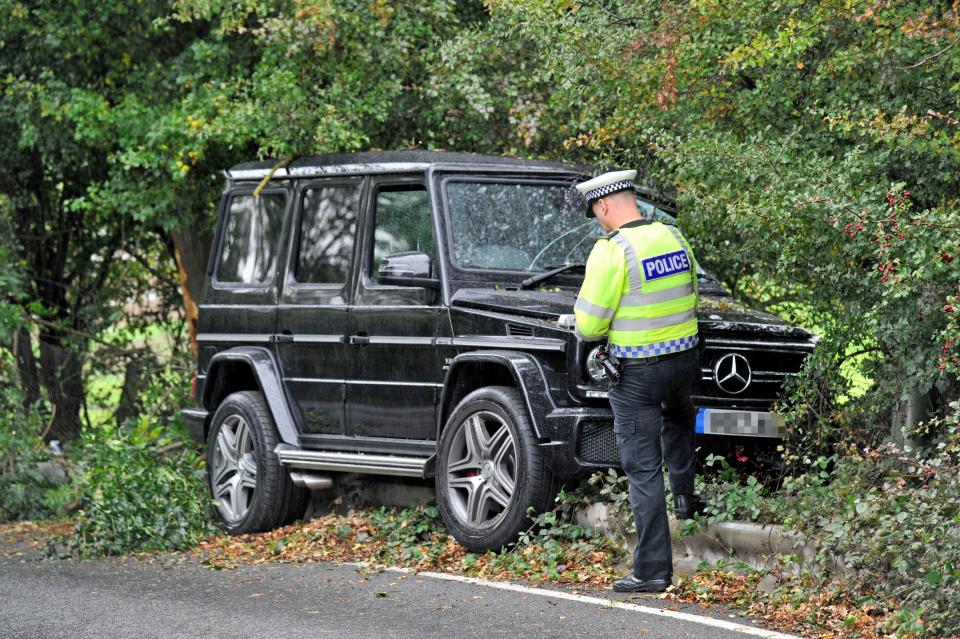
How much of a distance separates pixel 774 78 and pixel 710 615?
342cm

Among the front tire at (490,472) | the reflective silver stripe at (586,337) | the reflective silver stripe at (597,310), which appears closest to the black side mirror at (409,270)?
the front tire at (490,472)

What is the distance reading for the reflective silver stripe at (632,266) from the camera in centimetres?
729

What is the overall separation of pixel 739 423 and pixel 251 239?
14.0ft

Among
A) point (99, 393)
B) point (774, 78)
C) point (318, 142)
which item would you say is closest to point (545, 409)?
point (774, 78)

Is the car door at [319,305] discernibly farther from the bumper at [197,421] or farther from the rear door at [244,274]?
the bumper at [197,421]

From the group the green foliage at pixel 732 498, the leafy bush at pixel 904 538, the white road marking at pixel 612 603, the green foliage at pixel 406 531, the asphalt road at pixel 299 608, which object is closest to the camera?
the leafy bush at pixel 904 538

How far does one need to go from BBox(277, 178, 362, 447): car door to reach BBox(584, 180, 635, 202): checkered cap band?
9.04 ft

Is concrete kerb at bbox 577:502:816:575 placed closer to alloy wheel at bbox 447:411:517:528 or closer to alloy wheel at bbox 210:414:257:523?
alloy wheel at bbox 447:411:517:528

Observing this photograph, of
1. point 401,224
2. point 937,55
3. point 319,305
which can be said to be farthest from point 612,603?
point 319,305

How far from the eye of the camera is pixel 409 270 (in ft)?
29.1

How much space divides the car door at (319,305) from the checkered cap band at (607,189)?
2.76 m

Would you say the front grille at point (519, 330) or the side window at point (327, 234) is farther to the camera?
the side window at point (327, 234)

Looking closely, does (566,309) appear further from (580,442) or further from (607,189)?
(607,189)

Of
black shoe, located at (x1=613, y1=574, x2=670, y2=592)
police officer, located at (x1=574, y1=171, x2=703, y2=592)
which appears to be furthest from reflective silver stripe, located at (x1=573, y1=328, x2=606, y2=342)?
black shoe, located at (x1=613, y1=574, x2=670, y2=592)
